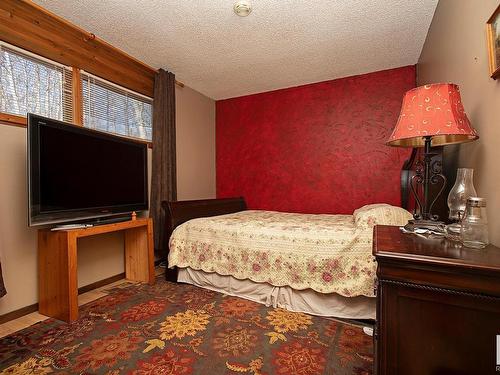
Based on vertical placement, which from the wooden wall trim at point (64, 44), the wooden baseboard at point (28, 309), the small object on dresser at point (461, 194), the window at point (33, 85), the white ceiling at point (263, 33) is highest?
the white ceiling at point (263, 33)

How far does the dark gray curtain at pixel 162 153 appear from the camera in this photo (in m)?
3.13

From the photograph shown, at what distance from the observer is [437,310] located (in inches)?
32.8

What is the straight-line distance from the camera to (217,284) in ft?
8.17

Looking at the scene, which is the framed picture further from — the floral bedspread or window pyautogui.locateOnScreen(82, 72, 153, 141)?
window pyautogui.locateOnScreen(82, 72, 153, 141)

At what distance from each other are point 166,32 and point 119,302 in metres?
2.57

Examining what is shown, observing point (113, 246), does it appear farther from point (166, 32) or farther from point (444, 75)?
point (444, 75)

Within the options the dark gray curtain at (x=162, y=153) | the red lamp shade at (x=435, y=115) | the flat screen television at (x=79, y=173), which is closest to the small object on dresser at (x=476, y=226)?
the red lamp shade at (x=435, y=115)

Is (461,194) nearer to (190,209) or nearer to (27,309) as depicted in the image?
(190,209)

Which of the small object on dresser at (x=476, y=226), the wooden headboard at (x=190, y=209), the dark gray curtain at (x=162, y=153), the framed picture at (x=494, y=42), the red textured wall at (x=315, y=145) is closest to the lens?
the small object on dresser at (x=476, y=226)

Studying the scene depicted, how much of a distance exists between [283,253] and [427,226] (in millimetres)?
1135

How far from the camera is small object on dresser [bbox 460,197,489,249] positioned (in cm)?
96

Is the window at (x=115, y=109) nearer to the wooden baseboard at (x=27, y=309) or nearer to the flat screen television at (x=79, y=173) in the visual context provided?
the flat screen television at (x=79, y=173)

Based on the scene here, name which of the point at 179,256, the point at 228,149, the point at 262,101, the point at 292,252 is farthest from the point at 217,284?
the point at 262,101

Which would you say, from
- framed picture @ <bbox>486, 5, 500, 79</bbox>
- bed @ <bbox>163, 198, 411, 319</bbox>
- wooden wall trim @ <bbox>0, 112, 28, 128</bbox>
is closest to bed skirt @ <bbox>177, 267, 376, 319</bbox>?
bed @ <bbox>163, 198, 411, 319</bbox>
